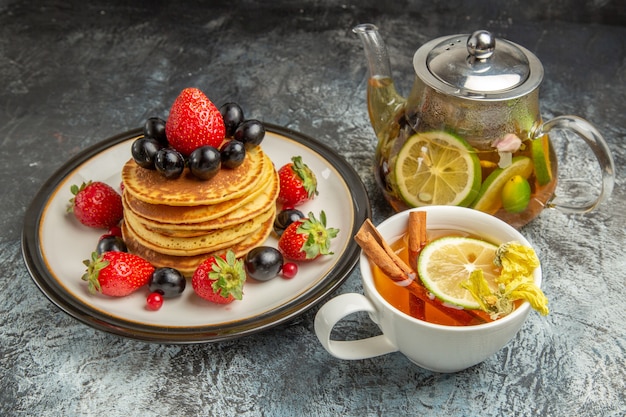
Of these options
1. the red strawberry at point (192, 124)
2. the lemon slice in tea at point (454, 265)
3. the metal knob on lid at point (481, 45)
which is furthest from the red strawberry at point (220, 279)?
the metal knob on lid at point (481, 45)

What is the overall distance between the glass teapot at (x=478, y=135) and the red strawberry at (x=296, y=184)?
0.62 feet

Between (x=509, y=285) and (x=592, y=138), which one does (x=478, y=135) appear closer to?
(x=592, y=138)

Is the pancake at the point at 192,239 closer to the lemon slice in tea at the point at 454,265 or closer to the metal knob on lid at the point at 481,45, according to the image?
the lemon slice in tea at the point at 454,265

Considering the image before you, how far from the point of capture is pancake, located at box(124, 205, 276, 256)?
1566 mm

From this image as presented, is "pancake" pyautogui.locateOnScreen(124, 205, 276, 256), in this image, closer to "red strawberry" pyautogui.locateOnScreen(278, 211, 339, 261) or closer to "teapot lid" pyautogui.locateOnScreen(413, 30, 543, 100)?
"red strawberry" pyautogui.locateOnScreen(278, 211, 339, 261)

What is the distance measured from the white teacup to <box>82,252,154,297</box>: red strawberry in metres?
0.44

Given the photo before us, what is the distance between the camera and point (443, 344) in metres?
1.24

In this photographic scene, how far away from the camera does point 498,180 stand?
62.9 inches

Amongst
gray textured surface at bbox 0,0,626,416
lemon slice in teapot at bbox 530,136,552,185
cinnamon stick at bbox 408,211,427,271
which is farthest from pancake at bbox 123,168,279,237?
lemon slice in teapot at bbox 530,136,552,185

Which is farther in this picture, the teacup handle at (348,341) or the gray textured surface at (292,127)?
the gray textured surface at (292,127)

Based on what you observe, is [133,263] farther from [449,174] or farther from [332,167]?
[449,174]

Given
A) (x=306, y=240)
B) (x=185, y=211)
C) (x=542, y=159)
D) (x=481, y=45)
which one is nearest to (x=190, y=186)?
(x=185, y=211)

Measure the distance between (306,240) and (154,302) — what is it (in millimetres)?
351

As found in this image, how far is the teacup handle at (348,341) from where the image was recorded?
1.24 meters
